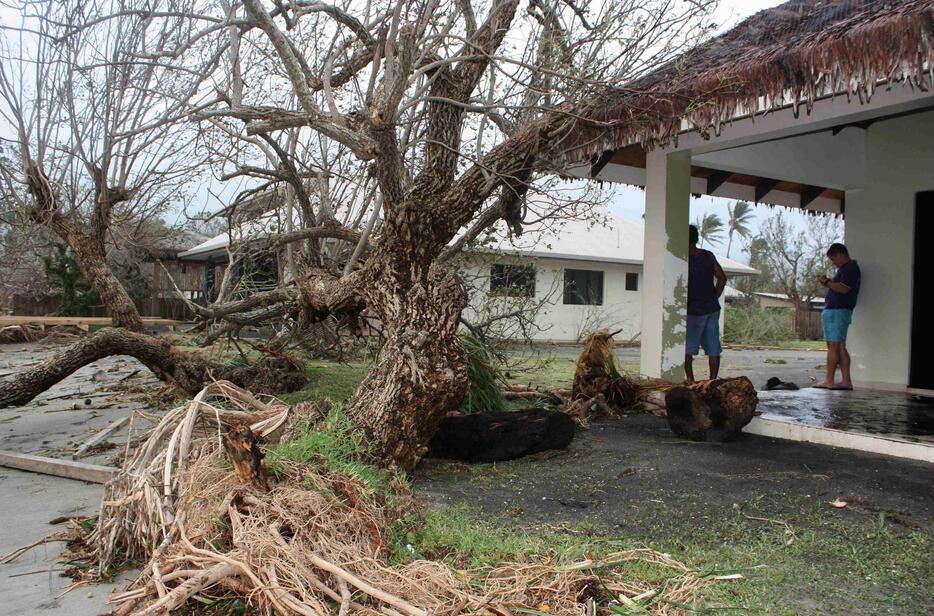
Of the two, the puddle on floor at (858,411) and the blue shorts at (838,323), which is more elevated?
the blue shorts at (838,323)

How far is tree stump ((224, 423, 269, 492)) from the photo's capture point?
321 cm

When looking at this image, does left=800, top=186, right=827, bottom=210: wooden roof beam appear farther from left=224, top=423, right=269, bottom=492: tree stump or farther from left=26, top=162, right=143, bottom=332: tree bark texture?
left=224, top=423, right=269, bottom=492: tree stump

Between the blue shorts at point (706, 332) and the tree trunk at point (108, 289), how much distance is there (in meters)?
6.42

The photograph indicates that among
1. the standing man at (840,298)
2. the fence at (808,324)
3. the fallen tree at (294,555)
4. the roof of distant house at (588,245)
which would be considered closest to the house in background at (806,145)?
the standing man at (840,298)

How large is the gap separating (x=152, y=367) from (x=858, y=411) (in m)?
7.32

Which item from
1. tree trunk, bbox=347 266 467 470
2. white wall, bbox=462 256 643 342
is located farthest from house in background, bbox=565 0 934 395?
white wall, bbox=462 256 643 342

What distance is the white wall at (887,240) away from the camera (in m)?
8.25

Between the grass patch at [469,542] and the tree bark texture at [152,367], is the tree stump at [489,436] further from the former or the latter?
the tree bark texture at [152,367]

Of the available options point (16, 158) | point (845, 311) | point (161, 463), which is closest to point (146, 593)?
point (161, 463)

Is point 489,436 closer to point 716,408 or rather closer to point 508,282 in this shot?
point 716,408

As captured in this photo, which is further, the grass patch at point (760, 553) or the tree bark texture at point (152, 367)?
the tree bark texture at point (152, 367)

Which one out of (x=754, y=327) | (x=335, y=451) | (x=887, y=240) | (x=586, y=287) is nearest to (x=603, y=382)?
(x=335, y=451)

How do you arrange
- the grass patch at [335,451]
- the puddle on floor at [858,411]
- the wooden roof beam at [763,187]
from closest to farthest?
the grass patch at [335,451] → the puddle on floor at [858,411] → the wooden roof beam at [763,187]

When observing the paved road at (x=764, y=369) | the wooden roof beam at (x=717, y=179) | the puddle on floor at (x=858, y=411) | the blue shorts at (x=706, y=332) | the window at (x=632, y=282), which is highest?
the wooden roof beam at (x=717, y=179)
